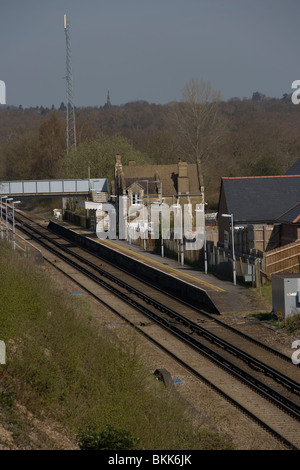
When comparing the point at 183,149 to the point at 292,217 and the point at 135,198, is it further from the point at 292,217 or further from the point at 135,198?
the point at 292,217

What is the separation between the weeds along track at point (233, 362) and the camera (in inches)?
727

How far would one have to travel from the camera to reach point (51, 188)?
7600cm

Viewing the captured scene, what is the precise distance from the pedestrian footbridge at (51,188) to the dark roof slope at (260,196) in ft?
98.2

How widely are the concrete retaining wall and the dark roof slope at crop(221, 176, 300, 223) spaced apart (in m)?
7.03

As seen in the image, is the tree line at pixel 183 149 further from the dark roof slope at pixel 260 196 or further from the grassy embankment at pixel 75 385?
the grassy embankment at pixel 75 385

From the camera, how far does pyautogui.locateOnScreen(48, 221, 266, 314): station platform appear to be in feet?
105

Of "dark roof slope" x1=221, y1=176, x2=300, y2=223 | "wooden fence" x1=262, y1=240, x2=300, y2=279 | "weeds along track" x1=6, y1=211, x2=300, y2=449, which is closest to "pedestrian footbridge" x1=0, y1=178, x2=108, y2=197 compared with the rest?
"dark roof slope" x1=221, y1=176, x2=300, y2=223

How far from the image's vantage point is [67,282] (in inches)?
1708

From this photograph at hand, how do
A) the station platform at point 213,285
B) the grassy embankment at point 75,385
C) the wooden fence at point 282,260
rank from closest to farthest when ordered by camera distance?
the grassy embankment at point 75,385 < the station platform at point 213,285 < the wooden fence at point 282,260

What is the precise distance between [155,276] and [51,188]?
3535cm

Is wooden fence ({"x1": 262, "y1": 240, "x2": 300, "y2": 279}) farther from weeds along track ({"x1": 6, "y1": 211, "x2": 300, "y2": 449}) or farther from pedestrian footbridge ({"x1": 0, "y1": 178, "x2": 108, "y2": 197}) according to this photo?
pedestrian footbridge ({"x1": 0, "y1": 178, "x2": 108, "y2": 197})

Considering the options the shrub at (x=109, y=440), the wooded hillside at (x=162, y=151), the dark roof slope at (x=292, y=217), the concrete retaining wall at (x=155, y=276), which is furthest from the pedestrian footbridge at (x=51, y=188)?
the shrub at (x=109, y=440)

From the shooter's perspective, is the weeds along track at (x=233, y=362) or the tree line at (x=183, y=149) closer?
the weeds along track at (x=233, y=362)
